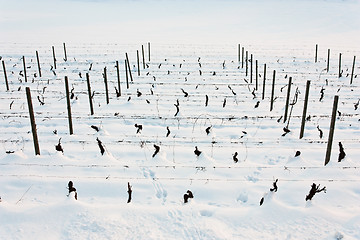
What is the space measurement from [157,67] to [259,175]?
1369cm

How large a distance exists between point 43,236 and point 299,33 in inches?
1655

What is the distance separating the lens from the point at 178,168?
630 cm

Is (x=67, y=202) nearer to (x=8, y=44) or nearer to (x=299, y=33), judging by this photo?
(x=8, y=44)

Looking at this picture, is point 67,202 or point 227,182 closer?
point 67,202

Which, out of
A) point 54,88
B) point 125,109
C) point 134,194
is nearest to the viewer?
point 134,194

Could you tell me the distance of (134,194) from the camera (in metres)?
5.48

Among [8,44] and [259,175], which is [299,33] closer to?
[8,44]

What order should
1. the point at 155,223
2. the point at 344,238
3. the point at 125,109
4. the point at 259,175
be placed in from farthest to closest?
the point at 125,109 < the point at 259,175 < the point at 155,223 < the point at 344,238

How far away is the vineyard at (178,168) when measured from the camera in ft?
14.9

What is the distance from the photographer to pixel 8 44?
94.7 feet

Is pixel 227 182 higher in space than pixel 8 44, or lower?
lower

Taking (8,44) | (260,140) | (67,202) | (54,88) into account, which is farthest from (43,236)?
(8,44)

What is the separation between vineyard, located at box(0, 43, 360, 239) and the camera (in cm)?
455

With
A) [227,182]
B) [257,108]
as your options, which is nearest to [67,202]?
[227,182]
